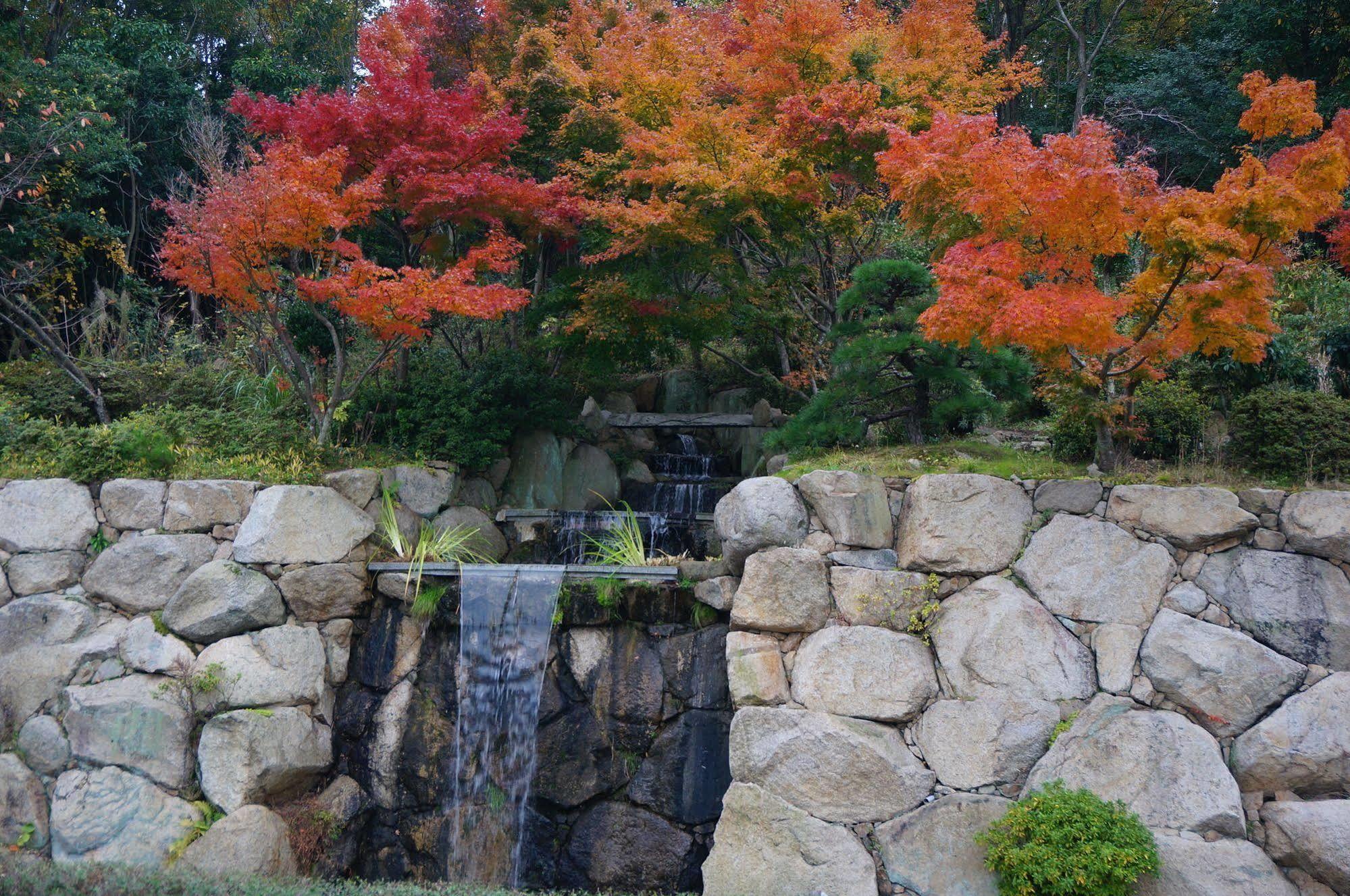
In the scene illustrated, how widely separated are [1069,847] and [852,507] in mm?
2690

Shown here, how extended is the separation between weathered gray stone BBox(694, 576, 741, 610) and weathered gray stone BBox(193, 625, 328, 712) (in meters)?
3.47

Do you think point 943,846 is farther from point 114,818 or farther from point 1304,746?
point 114,818

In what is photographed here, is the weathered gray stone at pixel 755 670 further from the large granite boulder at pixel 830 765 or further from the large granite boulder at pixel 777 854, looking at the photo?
the large granite boulder at pixel 777 854

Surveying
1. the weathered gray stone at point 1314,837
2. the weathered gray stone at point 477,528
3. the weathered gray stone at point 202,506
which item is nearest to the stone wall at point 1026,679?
the weathered gray stone at point 1314,837

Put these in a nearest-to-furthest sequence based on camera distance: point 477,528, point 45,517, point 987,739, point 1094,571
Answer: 1. point 987,739
2. point 1094,571
3. point 45,517
4. point 477,528

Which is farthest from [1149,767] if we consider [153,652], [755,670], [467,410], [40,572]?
[40,572]

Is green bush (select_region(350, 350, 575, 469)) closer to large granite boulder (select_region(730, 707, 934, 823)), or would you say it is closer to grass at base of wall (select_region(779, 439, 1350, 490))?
grass at base of wall (select_region(779, 439, 1350, 490))

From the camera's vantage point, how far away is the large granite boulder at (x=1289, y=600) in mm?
5742

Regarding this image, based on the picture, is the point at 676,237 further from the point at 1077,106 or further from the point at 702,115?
the point at 1077,106

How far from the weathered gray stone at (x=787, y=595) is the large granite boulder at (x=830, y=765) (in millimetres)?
664

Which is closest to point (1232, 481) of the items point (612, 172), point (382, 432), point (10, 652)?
point (612, 172)

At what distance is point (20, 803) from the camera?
6.88m

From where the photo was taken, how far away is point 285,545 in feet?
25.2

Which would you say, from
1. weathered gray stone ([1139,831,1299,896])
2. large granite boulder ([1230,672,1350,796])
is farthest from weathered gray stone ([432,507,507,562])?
large granite boulder ([1230,672,1350,796])
